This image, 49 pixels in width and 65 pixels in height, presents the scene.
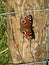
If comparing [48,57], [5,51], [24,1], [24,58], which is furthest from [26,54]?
[5,51]

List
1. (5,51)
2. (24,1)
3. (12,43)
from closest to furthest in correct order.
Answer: (24,1)
(12,43)
(5,51)

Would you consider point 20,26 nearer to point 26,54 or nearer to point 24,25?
point 24,25

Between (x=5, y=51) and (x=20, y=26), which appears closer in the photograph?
(x=20, y=26)
